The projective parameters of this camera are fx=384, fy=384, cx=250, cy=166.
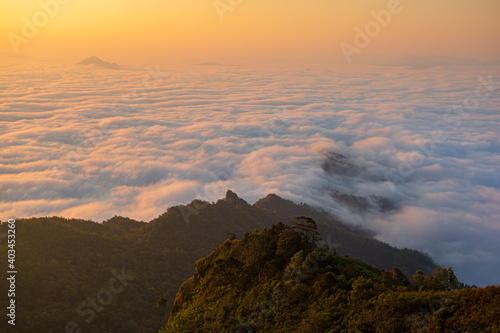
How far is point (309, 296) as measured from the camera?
23.1 m

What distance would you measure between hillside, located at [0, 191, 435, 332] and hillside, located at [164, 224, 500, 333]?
76.5 ft

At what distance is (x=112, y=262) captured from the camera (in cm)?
6375

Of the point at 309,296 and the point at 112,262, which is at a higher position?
the point at 309,296

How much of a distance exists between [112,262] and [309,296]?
49195 mm

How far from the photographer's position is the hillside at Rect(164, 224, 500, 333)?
682 inches

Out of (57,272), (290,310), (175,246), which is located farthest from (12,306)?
(290,310)

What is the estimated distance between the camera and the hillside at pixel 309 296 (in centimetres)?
1733

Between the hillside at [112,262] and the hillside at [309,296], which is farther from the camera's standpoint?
the hillside at [112,262]

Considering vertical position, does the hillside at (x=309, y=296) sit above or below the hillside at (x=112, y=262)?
above

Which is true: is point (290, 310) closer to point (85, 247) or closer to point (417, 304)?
point (417, 304)

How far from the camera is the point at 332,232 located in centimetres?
10431

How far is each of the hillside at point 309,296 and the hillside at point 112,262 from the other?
23.3 metres

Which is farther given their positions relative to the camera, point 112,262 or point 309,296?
point 112,262

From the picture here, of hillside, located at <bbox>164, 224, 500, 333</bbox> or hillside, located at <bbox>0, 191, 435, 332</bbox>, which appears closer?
hillside, located at <bbox>164, 224, 500, 333</bbox>
